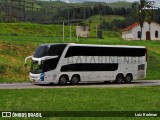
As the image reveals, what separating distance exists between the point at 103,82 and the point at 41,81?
8.81 meters

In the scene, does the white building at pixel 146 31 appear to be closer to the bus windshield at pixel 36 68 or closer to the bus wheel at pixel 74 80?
the bus wheel at pixel 74 80

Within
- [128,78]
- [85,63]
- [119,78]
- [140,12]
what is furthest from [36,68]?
[140,12]

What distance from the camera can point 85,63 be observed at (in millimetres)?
37219

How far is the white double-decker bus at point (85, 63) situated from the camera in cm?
3497

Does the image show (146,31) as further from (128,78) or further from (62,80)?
(62,80)

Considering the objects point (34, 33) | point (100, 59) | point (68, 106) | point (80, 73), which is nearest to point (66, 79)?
point (80, 73)

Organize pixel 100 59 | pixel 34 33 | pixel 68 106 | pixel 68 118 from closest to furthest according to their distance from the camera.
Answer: pixel 68 118 → pixel 68 106 → pixel 100 59 → pixel 34 33

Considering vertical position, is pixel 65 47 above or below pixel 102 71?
above

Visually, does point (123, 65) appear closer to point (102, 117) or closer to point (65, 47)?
point (65, 47)

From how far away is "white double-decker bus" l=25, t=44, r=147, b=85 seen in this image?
115 ft

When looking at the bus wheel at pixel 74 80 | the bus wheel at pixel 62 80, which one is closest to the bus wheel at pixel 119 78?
the bus wheel at pixel 74 80

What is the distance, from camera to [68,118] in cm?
1341

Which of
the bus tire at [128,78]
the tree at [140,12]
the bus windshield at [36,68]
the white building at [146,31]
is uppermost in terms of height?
the tree at [140,12]

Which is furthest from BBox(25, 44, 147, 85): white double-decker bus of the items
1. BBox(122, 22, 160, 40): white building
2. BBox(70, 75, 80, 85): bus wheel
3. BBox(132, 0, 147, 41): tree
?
BBox(122, 22, 160, 40): white building
